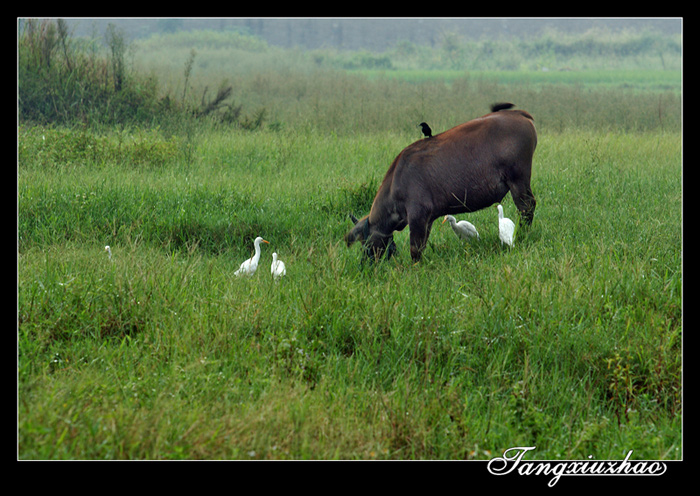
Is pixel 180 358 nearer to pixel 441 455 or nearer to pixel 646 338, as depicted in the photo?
pixel 441 455

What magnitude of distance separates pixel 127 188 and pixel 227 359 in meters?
4.54

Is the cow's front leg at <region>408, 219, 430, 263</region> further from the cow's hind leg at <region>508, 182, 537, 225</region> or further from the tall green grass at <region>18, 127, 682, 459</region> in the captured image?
the cow's hind leg at <region>508, 182, 537, 225</region>

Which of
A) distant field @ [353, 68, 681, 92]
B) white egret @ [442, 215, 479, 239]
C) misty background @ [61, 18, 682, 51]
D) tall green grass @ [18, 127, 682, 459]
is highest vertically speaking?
misty background @ [61, 18, 682, 51]

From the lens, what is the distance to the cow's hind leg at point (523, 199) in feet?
19.7

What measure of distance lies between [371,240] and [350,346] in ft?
6.89

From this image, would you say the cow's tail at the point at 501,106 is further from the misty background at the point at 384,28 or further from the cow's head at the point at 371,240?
the misty background at the point at 384,28

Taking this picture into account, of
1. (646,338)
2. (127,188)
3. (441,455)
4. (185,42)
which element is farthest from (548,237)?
(185,42)

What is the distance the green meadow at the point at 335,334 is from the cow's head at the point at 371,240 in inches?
5.0

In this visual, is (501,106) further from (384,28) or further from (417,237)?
(384,28)

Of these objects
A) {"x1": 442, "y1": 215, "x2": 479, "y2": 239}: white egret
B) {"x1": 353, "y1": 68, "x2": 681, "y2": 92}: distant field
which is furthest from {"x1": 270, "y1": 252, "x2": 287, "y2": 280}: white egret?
{"x1": 353, "y1": 68, "x2": 681, "y2": 92}: distant field

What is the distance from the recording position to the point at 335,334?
385 centimetres

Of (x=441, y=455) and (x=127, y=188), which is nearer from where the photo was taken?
(x=441, y=455)

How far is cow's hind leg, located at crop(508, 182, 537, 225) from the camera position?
599cm
